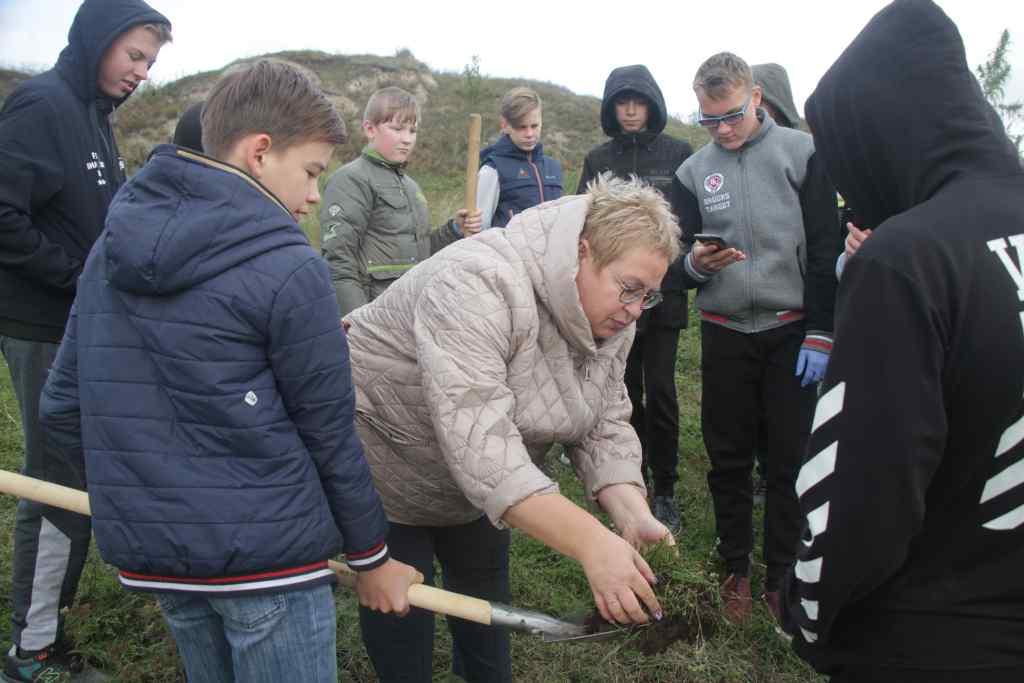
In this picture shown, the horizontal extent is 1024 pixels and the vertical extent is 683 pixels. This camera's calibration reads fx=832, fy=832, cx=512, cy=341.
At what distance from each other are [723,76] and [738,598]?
2.25 m

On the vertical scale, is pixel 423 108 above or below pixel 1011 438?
above

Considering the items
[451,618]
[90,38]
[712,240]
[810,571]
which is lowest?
[451,618]

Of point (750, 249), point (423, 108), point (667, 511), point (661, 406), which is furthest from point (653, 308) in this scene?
Result: point (423, 108)

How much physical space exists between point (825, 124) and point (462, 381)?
93 cm

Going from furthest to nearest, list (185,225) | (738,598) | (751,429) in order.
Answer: (751,429)
(738,598)
(185,225)

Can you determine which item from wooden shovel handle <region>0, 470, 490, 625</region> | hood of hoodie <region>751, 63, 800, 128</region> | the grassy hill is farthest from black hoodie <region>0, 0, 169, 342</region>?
the grassy hill

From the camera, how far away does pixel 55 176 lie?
2.83 metres

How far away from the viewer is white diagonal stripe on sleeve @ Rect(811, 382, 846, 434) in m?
1.39

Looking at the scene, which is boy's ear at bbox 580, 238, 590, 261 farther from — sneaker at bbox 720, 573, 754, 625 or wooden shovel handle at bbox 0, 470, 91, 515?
sneaker at bbox 720, 573, 754, 625

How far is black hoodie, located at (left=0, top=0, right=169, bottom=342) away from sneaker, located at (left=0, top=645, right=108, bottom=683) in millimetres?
1135

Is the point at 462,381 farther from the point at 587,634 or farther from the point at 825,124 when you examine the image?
the point at 825,124

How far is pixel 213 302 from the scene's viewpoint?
165cm

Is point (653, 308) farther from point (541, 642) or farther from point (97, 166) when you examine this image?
point (97, 166)

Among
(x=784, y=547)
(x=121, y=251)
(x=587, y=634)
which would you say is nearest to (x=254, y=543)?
(x=121, y=251)
